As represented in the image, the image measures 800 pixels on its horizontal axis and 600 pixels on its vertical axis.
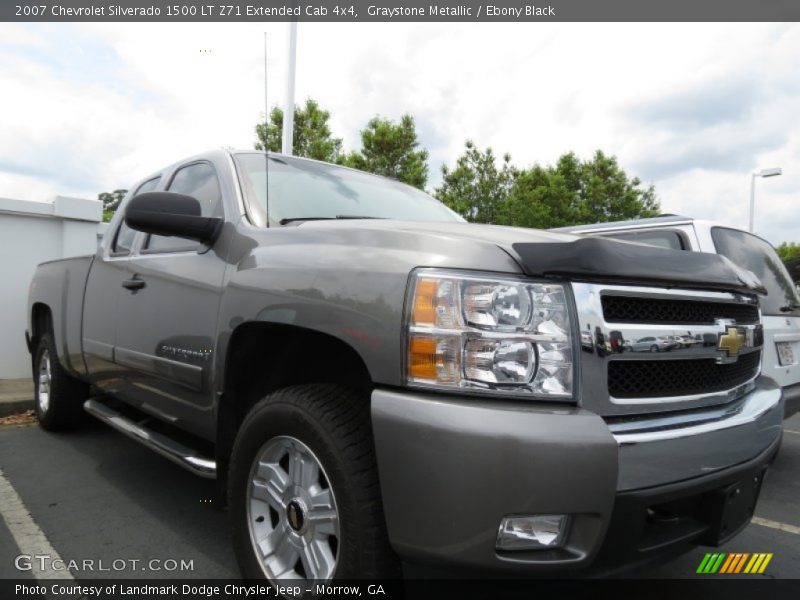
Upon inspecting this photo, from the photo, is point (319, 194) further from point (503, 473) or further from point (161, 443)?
point (503, 473)

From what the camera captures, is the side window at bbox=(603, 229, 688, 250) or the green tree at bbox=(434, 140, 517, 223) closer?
the side window at bbox=(603, 229, 688, 250)

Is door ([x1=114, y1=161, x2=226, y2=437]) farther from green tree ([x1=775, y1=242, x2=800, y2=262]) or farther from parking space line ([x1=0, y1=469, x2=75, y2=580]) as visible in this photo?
green tree ([x1=775, y1=242, x2=800, y2=262])

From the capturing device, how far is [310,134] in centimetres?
1436

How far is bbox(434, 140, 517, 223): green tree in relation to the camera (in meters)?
17.9

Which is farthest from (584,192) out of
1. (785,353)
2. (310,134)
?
(785,353)

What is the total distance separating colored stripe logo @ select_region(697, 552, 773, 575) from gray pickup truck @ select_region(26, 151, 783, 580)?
0.75 meters

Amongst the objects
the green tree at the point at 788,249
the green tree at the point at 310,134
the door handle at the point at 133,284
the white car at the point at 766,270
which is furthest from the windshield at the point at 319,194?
the green tree at the point at 788,249

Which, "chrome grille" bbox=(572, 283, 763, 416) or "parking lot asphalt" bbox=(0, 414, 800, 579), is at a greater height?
"chrome grille" bbox=(572, 283, 763, 416)

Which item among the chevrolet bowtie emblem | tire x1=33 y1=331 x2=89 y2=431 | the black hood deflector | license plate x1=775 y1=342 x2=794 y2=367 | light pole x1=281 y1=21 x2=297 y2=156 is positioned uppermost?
light pole x1=281 y1=21 x2=297 y2=156

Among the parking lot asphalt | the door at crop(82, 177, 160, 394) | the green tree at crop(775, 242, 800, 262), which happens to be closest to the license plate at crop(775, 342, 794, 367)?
the parking lot asphalt

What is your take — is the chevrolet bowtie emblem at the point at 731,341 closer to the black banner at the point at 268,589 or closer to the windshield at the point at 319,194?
the black banner at the point at 268,589

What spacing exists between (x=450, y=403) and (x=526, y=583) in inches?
23.1

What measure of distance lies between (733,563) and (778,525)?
0.85 metres

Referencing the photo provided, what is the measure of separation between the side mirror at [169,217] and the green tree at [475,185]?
51.0ft
